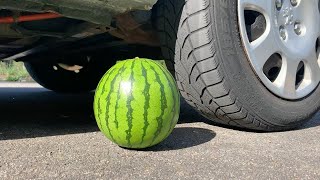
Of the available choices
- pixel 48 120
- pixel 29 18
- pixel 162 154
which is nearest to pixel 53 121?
pixel 48 120

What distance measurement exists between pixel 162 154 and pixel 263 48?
926 millimetres

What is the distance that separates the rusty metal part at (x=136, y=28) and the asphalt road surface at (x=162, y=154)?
1.93 ft

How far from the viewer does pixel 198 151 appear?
1.95 metres

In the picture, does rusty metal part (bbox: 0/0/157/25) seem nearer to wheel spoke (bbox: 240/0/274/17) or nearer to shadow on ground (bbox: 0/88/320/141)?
wheel spoke (bbox: 240/0/274/17)

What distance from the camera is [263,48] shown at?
238cm

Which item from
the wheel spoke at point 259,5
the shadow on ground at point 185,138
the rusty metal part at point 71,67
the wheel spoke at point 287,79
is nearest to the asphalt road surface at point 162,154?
the shadow on ground at point 185,138

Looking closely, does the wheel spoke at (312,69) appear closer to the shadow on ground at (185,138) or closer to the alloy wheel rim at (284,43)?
the alloy wheel rim at (284,43)

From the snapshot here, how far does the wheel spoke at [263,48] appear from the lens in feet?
7.70

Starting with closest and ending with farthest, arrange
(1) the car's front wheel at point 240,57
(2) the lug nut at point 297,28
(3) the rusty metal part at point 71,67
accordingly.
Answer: (1) the car's front wheel at point 240,57 → (2) the lug nut at point 297,28 → (3) the rusty metal part at point 71,67

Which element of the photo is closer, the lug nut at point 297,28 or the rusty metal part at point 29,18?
the rusty metal part at point 29,18

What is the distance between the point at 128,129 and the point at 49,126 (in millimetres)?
819

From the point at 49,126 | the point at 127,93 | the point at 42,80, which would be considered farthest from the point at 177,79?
the point at 42,80

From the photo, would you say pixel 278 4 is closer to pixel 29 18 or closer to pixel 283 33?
pixel 283 33

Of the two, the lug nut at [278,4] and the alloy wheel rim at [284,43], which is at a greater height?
the lug nut at [278,4]
